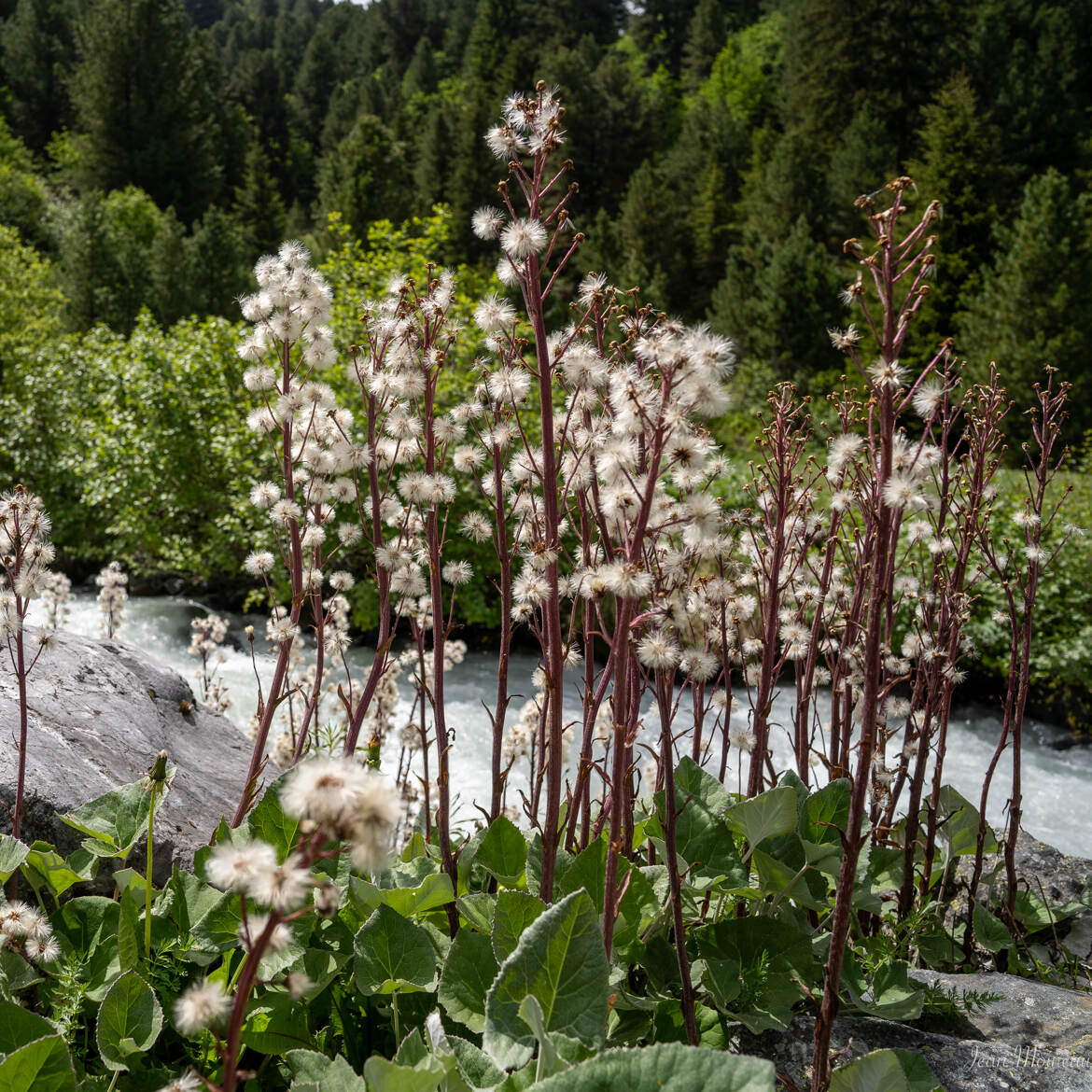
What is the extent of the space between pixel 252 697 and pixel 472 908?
282 inches

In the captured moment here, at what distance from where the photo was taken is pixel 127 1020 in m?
1.42

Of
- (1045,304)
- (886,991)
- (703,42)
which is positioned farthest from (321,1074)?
(703,42)

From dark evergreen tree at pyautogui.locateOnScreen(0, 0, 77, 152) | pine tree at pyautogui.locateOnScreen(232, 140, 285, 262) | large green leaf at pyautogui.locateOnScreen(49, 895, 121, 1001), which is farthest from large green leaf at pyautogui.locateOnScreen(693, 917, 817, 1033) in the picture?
dark evergreen tree at pyautogui.locateOnScreen(0, 0, 77, 152)

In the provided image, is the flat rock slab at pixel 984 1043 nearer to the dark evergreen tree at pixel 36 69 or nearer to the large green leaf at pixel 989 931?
the large green leaf at pixel 989 931

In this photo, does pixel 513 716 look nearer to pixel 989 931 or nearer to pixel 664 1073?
pixel 989 931

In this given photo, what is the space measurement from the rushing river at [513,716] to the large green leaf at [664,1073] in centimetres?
376

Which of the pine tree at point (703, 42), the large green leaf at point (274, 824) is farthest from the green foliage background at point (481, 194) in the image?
the large green leaf at point (274, 824)

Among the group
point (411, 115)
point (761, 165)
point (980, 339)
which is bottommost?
point (980, 339)

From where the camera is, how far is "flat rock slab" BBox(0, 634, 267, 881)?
2186mm

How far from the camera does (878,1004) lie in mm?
1763

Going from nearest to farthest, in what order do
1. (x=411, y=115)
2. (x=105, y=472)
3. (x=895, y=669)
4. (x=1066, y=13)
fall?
(x=895, y=669)
(x=105, y=472)
(x=1066, y=13)
(x=411, y=115)

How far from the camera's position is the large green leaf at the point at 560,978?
1.27 meters

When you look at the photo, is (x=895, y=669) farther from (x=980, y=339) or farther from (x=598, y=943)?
(x=980, y=339)

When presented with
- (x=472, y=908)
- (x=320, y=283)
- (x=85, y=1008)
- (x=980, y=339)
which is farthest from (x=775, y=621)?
(x=980, y=339)
